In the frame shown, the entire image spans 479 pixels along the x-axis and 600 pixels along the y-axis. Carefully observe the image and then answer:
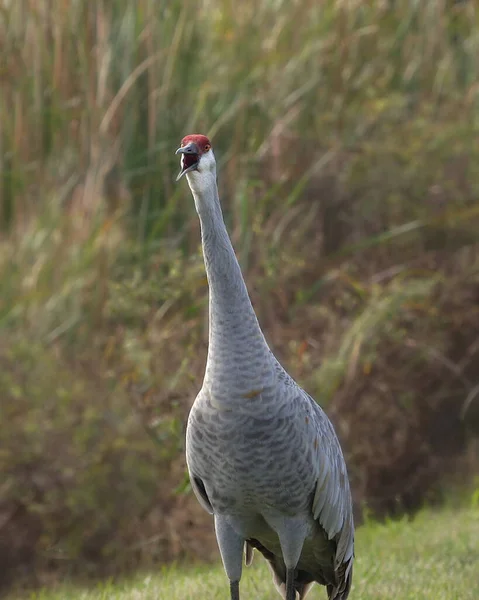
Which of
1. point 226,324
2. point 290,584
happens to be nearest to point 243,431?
point 226,324

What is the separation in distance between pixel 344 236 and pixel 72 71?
2.13m

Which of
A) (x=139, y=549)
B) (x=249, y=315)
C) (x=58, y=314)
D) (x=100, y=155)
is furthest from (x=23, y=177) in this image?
(x=249, y=315)

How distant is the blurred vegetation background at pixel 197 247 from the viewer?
22.5 feet

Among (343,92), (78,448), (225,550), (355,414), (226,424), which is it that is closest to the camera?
(226,424)

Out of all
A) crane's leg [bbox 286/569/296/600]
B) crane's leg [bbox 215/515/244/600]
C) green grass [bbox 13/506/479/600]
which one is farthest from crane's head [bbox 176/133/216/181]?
green grass [bbox 13/506/479/600]

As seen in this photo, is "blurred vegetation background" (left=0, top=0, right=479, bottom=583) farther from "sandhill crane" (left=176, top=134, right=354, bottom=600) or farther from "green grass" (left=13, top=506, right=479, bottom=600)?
"sandhill crane" (left=176, top=134, right=354, bottom=600)

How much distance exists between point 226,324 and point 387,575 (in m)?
1.95

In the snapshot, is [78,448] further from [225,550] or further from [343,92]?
[343,92]

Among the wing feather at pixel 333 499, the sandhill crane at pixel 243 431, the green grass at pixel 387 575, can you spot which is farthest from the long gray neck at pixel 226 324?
the green grass at pixel 387 575

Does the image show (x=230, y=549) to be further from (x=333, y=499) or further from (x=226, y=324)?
(x=226, y=324)

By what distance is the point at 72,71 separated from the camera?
827 cm

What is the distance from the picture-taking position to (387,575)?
569 centimetres

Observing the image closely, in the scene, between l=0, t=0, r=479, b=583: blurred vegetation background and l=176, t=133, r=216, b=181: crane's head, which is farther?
l=0, t=0, r=479, b=583: blurred vegetation background

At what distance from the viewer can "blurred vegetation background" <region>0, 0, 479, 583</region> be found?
22.5 ft
